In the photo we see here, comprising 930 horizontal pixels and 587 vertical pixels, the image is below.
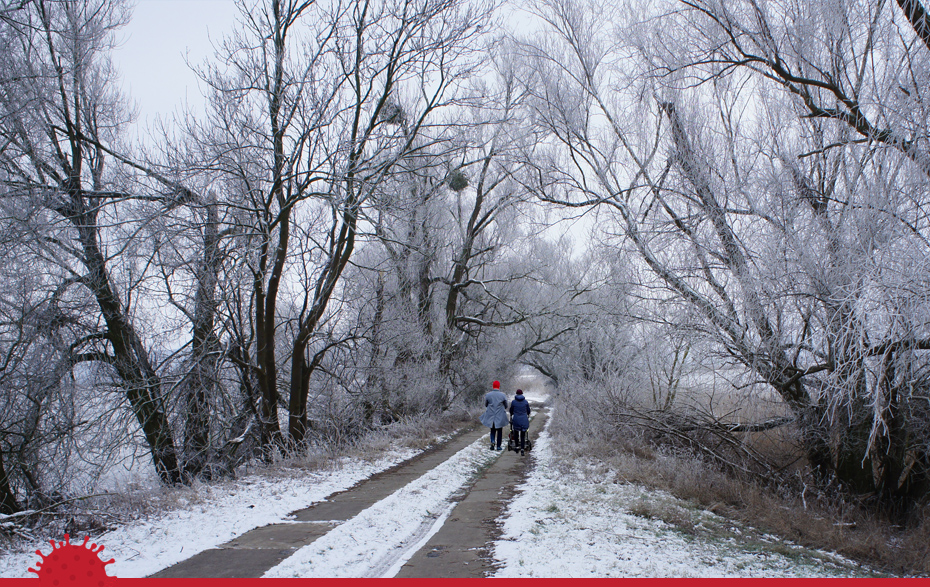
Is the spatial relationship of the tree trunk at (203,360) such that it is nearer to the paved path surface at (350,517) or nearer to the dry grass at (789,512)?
the paved path surface at (350,517)

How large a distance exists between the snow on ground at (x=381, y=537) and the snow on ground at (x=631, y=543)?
87cm

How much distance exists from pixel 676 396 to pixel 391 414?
923 cm

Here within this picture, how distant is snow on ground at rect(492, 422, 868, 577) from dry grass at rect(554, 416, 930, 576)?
1.16 feet

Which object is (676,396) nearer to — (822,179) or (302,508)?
(822,179)

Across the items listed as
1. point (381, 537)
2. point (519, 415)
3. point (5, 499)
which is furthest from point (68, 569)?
point (519, 415)

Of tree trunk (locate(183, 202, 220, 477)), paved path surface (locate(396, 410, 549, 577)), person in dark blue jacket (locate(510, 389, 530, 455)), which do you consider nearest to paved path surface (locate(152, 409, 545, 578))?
paved path surface (locate(396, 410, 549, 577))

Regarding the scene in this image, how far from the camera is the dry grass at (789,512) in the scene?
619 cm

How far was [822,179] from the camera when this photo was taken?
808 cm

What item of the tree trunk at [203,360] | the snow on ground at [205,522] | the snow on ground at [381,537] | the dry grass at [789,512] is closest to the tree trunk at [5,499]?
the snow on ground at [205,522]

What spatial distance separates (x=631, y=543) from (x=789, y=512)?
139 inches

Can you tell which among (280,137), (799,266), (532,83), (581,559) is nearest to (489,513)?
(581,559)

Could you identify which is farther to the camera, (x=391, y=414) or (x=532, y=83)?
(x=391, y=414)

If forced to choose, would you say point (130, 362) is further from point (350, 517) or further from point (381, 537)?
point (381, 537)

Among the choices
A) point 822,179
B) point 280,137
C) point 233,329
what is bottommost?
point 233,329
